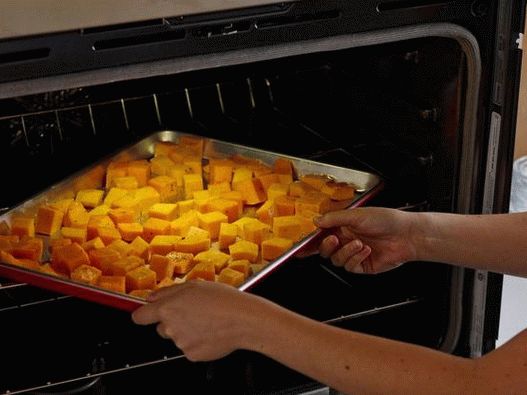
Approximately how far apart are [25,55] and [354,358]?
564 mm

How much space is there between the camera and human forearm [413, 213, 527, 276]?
154cm

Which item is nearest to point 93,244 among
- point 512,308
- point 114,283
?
point 114,283

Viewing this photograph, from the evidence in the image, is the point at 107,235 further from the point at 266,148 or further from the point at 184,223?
the point at 266,148

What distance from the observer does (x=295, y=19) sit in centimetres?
139

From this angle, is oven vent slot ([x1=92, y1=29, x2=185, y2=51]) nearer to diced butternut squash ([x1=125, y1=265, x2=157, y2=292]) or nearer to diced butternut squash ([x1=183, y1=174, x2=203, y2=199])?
diced butternut squash ([x1=125, y1=265, x2=157, y2=292])

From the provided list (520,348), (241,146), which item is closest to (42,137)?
(241,146)

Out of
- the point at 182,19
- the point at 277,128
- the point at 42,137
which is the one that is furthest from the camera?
the point at 277,128

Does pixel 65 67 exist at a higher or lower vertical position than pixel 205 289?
higher

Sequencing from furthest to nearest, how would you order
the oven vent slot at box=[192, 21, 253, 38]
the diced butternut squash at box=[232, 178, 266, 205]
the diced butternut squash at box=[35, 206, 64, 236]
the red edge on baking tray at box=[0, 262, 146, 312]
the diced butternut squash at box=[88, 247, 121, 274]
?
the diced butternut squash at box=[232, 178, 266, 205] < the diced butternut squash at box=[35, 206, 64, 236] < the diced butternut squash at box=[88, 247, 121, 274] < the red edge on baking tray at box=[0, 262, 146, 312] < the oven vent slot at box=[192, 21, 253, 38]

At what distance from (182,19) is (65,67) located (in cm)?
17

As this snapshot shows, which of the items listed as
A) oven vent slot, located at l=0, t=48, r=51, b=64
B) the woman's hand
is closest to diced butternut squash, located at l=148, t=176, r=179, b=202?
the woman's hand

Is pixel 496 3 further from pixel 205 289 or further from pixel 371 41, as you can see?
pixel 205 289

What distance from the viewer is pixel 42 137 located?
1933 millimetres

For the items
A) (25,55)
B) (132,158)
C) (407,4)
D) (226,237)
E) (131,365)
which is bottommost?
(131,365)
